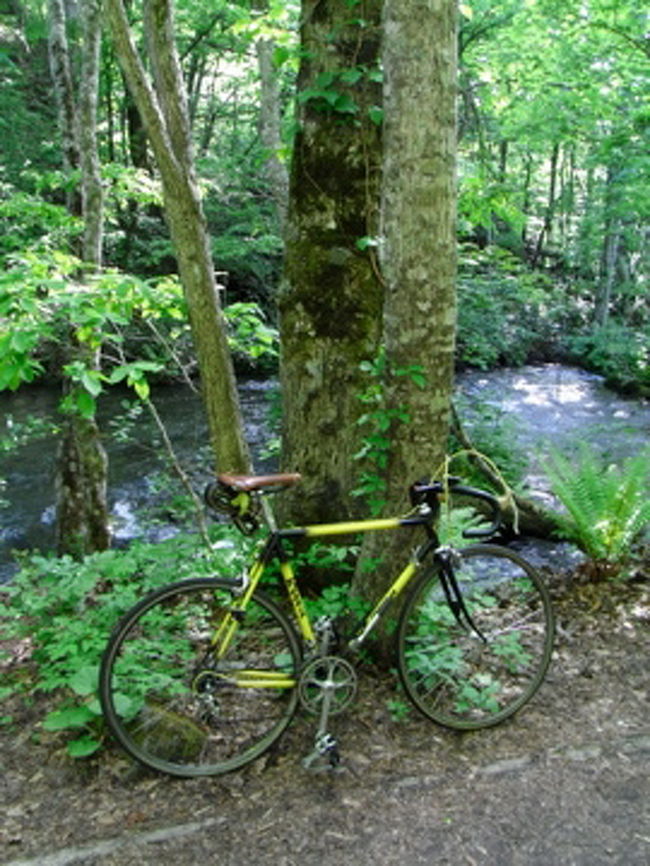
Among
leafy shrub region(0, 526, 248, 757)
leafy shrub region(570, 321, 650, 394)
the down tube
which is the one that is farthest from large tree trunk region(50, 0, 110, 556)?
leafy shrub region(570, 321, 650, 394)

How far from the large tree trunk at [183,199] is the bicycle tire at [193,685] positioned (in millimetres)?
2079

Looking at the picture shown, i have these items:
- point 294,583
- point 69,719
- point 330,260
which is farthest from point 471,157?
point 69,719

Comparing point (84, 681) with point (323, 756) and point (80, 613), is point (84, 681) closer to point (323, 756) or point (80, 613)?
point (80, 613)

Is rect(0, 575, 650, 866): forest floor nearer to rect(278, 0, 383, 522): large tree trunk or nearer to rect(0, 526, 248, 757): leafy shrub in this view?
rect(0, 526, 248, 757): leafy shrub

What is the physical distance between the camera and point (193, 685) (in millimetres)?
3348

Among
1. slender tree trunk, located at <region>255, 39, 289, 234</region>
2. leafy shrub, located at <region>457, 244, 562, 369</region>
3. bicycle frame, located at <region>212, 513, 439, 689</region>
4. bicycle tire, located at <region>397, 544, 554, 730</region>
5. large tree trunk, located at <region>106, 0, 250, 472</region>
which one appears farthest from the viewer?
leafy shrub, located at <region>457, 244, 562, 369</region>

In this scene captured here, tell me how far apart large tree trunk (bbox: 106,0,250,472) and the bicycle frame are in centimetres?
221

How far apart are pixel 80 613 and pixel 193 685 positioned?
115 centimetres

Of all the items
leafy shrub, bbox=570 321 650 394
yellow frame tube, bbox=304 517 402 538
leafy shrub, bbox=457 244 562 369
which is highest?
yellow frame tube, bbox=304 517 402 538

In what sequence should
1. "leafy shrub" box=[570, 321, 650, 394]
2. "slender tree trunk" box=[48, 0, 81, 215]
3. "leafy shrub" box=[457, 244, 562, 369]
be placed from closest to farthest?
"slender tree trunk" box=[48, 0, 81, 215], "leafy shrub" box=[457, 244, 562, 369], "leafy shrub" box=[570, 321, 650, 394]

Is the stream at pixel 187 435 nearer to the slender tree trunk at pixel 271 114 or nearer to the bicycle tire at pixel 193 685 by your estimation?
the bicycle tire at pixel 193 685

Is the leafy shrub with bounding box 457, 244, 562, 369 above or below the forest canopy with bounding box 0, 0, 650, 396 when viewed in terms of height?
below

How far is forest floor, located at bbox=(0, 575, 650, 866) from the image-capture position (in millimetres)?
Answer: 2885

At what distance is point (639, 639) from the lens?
4.59m
